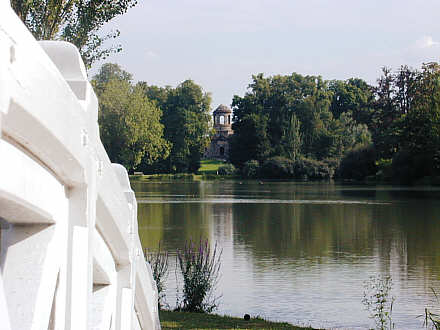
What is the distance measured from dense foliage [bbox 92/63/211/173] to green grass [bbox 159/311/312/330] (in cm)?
6429

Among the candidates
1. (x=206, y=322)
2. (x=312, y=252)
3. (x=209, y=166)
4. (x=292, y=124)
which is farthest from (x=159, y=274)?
(x=209, y=166)

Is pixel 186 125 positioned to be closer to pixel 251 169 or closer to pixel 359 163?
pixel 251 169

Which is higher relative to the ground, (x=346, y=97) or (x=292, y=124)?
(x=346, y=97)

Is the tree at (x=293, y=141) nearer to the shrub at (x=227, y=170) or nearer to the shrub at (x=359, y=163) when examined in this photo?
the shrub at (x=227, y=170)

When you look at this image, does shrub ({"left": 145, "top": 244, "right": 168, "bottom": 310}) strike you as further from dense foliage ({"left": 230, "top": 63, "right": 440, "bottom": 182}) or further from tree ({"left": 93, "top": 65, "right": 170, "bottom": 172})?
tree ({"left": 93, "top": 65, "right": 170, "bottom": 172})

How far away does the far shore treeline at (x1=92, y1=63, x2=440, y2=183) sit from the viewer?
231 ft

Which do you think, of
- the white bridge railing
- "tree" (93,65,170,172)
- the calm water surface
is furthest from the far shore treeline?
the white bridge railing

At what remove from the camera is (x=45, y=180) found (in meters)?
1.89

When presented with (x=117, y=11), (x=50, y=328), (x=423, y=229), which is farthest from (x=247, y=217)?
(x=50, y=328)

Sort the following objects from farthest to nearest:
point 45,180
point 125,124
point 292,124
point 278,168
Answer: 1. point 292,124
2. point 278,168
3. point 125,124
4. point 45,180

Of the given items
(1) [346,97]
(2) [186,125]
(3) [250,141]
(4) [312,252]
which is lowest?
(4) [312,252]

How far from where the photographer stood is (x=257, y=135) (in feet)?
341

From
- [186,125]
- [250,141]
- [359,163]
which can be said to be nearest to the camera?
[359,163]

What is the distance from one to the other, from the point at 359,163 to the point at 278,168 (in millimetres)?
13324
